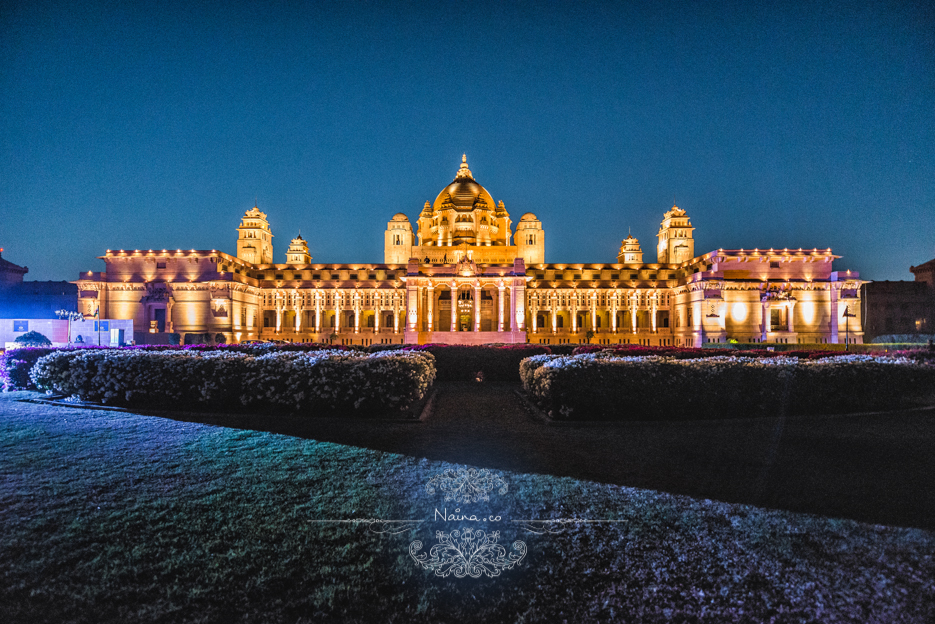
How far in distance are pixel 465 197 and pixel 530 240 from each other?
11490 millimetres

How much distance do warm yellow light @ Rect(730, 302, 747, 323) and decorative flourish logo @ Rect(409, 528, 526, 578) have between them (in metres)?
51.4

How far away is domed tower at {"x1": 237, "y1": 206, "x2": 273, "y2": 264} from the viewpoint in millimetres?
65188

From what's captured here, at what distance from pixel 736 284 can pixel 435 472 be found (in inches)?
1990

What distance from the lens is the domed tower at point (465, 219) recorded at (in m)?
64.0

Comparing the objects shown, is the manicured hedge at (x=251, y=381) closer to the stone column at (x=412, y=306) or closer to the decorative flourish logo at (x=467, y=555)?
the decorative flourish logo at (x=467, y=555)

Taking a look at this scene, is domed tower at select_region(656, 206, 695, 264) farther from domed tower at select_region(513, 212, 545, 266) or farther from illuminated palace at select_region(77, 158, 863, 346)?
domed tower at select_region(513, 212, 545, 266)

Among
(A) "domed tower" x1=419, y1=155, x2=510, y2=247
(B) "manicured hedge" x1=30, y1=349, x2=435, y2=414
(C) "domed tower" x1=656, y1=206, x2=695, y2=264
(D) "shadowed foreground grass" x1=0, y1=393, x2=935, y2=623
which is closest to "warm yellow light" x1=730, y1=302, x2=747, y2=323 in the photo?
(C) "domed tower" x1=656, y1=206, x2=695, y2=264

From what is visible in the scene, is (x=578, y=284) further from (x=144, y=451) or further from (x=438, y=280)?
(x=144, y=451)

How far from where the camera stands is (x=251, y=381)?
10023 millimetres

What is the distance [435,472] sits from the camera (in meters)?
6.13

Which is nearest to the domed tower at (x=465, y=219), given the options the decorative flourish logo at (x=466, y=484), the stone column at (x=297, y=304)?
the stone column at (x=297, y=304)

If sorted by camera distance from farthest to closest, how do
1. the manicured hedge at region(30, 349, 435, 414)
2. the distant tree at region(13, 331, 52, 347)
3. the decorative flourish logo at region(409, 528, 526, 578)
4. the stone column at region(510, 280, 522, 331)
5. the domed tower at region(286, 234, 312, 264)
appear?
the domed tower at region(286, 234, 312, 264) < the stone column at region(510, 280, 522, 331) < the distant tree at region(13, 331, 52, 347) < the manicured hedge at region(30, 349, 435, 414) < the decorative flourish logo at region(409, 528, 526, 578)

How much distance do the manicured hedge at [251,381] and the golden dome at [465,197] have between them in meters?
56.0

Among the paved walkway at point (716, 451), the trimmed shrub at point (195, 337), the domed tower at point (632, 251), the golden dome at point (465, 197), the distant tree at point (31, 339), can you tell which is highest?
the golden dome at point (465, 197)
